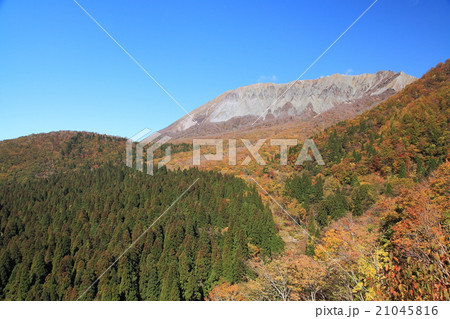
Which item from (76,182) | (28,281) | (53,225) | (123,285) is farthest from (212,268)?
(76,182)

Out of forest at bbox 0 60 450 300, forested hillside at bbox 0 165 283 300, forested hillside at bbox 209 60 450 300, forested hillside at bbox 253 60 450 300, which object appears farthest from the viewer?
forested hillside at bbox 0 165 283 300

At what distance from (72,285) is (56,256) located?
6.66 metres

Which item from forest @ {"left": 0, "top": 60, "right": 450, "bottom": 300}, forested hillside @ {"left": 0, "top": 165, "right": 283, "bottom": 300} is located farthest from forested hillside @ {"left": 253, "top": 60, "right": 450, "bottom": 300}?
forested hillside @ {"left": 0, "top": 165, "right": 283, "bottom": 300}

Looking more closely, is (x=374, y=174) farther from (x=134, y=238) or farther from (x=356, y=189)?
(x=134, y=238)

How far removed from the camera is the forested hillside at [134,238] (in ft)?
97.2

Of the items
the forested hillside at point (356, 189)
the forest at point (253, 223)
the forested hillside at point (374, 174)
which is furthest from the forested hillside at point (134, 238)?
the forested hillside at point (374, 174)

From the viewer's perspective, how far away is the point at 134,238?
37438 mm

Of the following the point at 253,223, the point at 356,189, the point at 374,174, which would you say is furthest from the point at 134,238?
the point at 374,174

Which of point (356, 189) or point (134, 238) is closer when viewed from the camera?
point (134, 238)

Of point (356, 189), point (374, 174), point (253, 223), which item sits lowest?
point (253, 223)

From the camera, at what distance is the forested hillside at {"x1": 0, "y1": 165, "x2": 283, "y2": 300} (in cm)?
2962

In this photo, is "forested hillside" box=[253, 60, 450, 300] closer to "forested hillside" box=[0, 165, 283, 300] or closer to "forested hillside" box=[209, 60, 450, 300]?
"forested hillside" box=[209, 60, 450, 300]

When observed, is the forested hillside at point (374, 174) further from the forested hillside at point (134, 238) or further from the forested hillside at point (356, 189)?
the forested hillside at point (134, 238)

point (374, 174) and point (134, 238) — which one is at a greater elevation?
point (374, 174)
